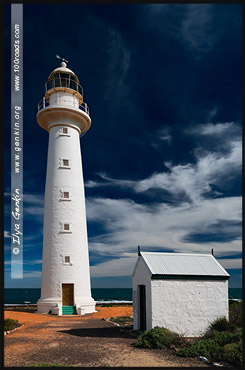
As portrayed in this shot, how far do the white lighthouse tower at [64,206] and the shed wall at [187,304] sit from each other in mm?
13108

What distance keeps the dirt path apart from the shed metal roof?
10.8ft

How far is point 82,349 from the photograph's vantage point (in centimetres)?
1240

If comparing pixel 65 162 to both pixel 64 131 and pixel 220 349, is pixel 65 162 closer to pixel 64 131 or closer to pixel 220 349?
pixel 64 131

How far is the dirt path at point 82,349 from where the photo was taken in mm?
10586

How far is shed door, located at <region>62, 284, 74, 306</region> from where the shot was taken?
26.1m

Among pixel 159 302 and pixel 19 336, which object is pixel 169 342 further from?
pixel 19 336

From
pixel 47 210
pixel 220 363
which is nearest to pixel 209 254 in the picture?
pixel 220 363

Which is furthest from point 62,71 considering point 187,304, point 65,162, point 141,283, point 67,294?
point 187,304

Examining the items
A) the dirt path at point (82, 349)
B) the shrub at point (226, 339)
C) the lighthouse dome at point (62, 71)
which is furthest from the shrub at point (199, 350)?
the lighthouse dome at point (62, 71)

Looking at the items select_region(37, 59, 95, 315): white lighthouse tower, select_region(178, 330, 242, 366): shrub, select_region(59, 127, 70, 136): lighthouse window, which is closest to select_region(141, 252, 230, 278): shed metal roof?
select_region(178, 330, 242, 366): shrub

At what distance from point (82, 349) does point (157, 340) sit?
9.26 ft

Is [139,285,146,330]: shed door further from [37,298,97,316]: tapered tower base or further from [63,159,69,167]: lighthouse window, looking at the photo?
[63,159,69,167]: lighthouse window

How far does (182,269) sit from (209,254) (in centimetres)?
253

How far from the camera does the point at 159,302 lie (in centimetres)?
1437
